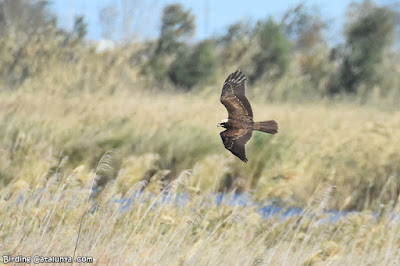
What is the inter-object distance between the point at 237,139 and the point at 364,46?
11.9 meters

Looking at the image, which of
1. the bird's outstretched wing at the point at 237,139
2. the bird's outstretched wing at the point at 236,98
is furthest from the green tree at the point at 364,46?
the bird's outstretched wing at the point at 237,139

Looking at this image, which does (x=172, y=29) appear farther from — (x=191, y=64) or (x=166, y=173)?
(x=166, y=173)

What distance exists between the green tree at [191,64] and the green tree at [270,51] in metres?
1.06

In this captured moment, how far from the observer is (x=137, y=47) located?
8.79 metres

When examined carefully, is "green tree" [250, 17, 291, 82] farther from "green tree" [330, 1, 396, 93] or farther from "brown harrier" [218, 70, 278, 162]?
"brown harrier" [218, 70, 278, 162]

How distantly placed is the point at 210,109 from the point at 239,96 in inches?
152

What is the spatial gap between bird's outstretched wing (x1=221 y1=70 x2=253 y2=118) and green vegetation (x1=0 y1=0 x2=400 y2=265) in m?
0.63

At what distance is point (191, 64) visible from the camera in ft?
38.3

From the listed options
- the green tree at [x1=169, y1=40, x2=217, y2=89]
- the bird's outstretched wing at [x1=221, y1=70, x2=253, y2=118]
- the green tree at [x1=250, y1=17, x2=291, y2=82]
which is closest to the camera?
the bird's outstretched wing at [x1=221, y1=70, x2=253, y2=118]

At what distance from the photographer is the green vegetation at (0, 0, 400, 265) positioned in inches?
116

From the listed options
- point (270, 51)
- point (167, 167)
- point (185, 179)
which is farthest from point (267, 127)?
point (270, 51)

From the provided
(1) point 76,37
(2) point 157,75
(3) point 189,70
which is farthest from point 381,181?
(3) point 189,70

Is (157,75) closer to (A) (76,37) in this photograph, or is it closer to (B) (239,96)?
(A) (76,37)

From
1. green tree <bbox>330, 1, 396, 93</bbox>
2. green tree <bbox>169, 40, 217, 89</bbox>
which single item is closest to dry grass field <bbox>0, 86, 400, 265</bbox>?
green tree <bbox>169, 40, 217, 89</bbox>
